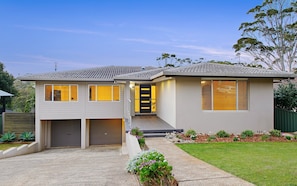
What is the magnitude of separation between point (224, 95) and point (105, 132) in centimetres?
1132

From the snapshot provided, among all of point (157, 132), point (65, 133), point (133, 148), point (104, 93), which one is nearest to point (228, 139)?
point (157, 132)

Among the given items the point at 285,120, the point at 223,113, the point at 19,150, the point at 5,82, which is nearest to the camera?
the point at 223,113

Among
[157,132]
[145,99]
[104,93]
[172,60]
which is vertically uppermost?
[172,60]

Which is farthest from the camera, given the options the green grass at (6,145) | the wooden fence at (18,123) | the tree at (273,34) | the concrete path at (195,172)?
the tree at (273,34)

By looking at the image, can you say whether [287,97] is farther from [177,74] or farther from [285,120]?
[177,74]

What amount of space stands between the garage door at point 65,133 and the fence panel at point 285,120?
14.6 meters

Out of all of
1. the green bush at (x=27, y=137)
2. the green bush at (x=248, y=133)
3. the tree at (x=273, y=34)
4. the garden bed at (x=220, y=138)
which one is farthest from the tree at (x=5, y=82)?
the tree at (x=273, y=34)

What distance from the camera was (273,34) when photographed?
74.6ft

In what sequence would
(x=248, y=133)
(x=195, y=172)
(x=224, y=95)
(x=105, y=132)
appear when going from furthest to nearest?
(x=105, y=132) → (x=224, y=95) → (x=248, y=133) → (x=195, y=172)

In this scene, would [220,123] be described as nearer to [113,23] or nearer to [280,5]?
[113,23]

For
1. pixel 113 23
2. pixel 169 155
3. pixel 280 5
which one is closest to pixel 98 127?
pixel 113 23

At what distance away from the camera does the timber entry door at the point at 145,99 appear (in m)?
16.0

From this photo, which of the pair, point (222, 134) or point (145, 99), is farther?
point (145, 99)

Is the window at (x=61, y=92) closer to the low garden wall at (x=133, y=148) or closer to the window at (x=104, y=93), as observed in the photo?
the window at (x=104, y=93)
